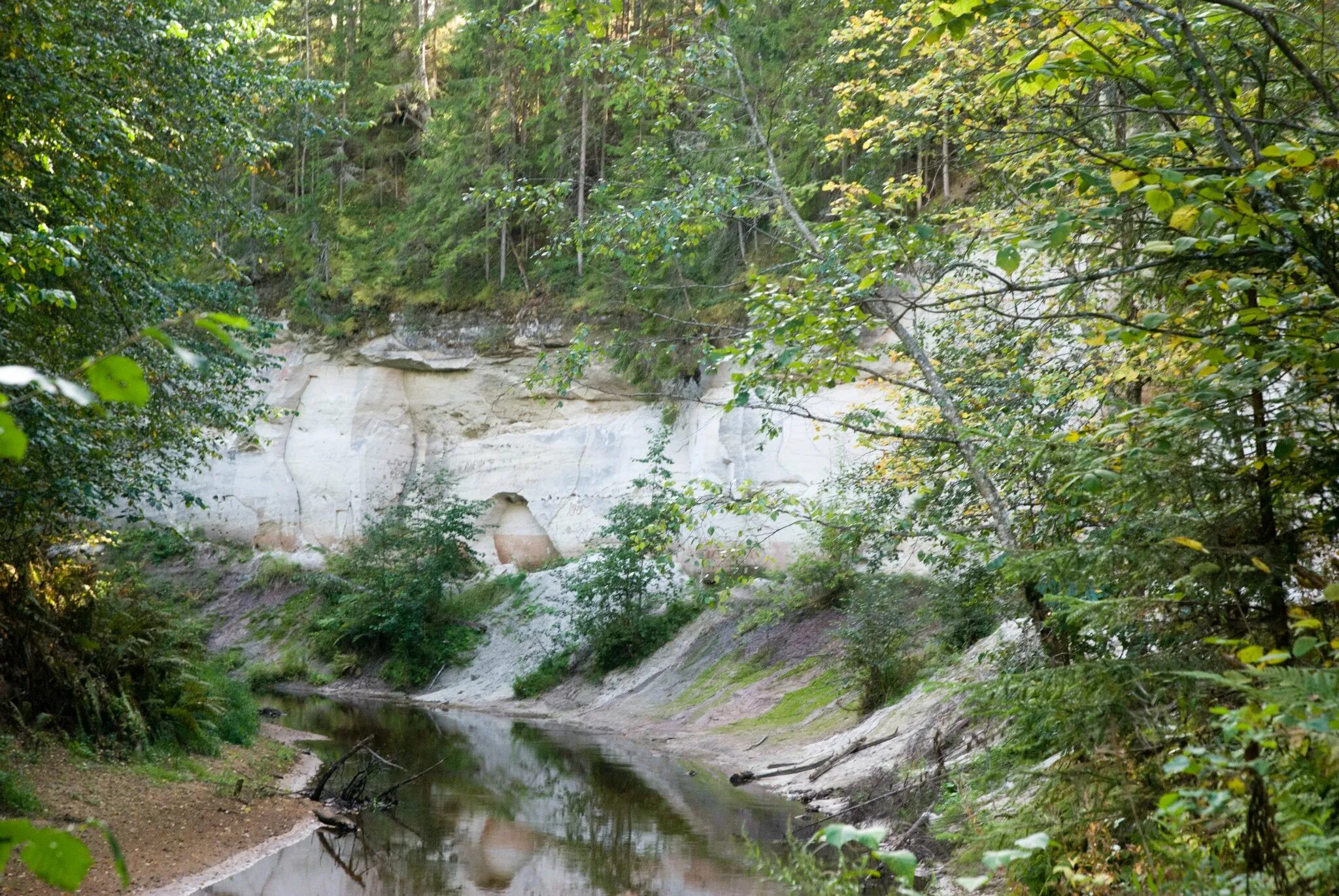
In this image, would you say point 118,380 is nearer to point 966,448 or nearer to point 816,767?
point 966,448

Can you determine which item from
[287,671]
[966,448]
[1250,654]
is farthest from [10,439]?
[287,671]

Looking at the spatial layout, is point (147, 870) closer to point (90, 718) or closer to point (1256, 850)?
point (90, 718)

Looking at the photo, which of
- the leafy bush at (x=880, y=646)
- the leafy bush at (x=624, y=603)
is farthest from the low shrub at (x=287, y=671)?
the leafy bush at (x=880, y=646)

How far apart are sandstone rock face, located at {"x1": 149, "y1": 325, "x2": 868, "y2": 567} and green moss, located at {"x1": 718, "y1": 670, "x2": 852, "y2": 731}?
1007 centimetres

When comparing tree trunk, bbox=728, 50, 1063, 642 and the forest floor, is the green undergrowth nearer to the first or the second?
the forest floor

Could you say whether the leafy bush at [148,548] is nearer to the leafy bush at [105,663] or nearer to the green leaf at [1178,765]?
the leafy bush at [105,663]

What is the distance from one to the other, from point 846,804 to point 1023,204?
644 cm

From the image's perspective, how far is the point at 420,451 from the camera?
101 ft

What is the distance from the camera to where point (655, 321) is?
23.6 metres

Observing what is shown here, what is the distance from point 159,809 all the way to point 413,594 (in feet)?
50.5

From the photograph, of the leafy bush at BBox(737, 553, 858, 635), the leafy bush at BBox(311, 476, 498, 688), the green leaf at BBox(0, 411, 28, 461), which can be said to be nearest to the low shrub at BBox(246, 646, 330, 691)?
the leafy bush at BBox(311, 476, 498, 688)

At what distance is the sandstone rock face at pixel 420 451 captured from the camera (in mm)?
27641

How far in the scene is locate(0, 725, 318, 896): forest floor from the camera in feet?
27.5

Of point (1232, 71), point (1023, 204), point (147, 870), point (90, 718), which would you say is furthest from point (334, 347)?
point (1232, 71)
